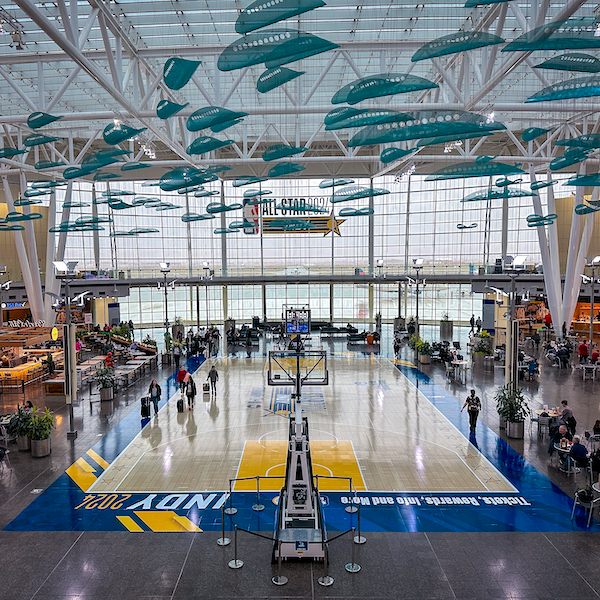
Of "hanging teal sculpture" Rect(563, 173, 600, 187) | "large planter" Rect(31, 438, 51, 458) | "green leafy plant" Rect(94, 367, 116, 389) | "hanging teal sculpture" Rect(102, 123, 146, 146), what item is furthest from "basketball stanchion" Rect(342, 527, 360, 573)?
"green leafy plant" Rect(94, 367, 116, 389)

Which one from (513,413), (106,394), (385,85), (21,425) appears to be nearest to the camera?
(385,85)

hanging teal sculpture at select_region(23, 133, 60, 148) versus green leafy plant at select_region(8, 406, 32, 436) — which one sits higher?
hanging teal sculpture at select_region(23, 133, 60, 148)

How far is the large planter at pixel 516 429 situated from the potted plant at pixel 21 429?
1437 centimetres

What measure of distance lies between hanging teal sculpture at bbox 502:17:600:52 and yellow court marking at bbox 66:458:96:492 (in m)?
12.7

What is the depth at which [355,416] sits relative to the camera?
685 inches

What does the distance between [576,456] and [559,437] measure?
1.22 m

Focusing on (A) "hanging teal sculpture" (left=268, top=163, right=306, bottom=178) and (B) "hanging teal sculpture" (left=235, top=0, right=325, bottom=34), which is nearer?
(B) "hanging teal sculpture" (left=235, top=0, right=325, bottom=34)

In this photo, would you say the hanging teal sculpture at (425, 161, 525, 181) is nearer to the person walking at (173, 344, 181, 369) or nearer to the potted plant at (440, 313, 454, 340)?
the person walking at (173, 344, 181, 369)

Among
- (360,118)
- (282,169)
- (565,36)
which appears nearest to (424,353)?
(282,169)

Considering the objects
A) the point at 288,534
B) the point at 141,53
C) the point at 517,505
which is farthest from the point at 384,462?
the point at 141,53

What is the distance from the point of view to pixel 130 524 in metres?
10.1

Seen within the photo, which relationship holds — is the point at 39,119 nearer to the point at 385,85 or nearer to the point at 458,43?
the point at 385,85

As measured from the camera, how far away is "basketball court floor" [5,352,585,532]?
1027 centimetres

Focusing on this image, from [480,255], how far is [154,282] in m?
27.2
